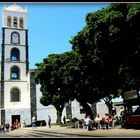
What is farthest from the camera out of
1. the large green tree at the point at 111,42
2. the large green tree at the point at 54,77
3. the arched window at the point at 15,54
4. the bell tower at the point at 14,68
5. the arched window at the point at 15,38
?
the arched window at the point at 15,38

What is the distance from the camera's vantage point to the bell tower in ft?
176

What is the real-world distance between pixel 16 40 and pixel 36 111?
11.3 m

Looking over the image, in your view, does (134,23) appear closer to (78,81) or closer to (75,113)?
(78,81)

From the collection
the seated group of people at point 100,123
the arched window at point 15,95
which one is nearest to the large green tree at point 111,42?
the seated group of people at point 100,123

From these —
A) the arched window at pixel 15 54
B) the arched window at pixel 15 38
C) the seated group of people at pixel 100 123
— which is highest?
the arched window at pixel 15 38

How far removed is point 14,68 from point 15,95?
4.06m

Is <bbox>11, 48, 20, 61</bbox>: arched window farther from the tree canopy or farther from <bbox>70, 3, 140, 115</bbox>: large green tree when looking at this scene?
<bbox>70, 3, 140, 115</bbox>: large green tree

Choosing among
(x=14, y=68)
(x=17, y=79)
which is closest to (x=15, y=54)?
(x=14, y=68)

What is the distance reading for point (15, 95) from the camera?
54.4 metres

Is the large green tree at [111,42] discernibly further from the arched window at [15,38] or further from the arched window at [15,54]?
the arched window at [15,38]

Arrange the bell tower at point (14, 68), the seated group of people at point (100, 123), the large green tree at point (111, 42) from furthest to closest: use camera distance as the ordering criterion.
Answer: the bell tower at point (14, 68)
the seated group of people at point (100, 123)
the large green tree at point (111, 42)

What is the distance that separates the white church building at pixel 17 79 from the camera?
53875 millimetres

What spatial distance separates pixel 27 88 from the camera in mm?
55812

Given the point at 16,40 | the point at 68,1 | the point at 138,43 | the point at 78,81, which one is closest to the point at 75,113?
the point at 16,40
